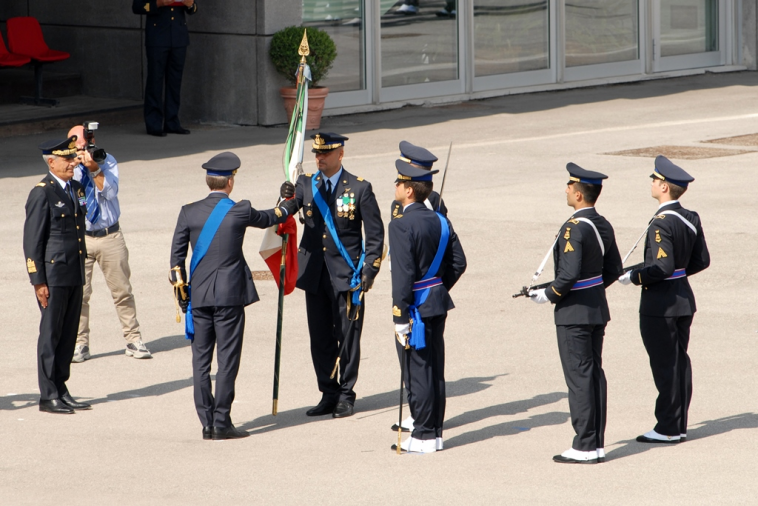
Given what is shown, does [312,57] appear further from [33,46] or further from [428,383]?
[428,383]

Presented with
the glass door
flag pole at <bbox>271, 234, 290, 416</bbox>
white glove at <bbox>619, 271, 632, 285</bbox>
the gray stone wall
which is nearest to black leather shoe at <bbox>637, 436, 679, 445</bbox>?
white glove at <bbox>619, 271, 632, 285</bbox>

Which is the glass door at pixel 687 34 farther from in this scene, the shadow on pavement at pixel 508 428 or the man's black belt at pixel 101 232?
the shadow on pavement at pixel 508 428

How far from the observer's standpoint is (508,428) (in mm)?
7812

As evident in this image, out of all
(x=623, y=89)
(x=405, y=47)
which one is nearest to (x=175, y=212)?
(x=405, y=47)

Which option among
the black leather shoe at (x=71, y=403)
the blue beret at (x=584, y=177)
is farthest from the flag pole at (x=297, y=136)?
the blue beret at (x=584, y=177)

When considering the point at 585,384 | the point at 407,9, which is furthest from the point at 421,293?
the point at 407,9

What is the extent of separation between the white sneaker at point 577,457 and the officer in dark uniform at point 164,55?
559 inches

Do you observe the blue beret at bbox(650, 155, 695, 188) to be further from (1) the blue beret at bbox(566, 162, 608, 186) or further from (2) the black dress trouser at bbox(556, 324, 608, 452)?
(2) the black dress trouser at bbox(556, 324, 608, 452)

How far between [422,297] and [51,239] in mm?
2597

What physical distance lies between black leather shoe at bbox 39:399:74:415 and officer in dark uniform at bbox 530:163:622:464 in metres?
3.18

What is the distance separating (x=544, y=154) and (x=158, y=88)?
20.6 feet

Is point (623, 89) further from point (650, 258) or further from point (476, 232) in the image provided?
point (650, 258)

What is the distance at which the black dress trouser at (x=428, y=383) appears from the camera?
24.1ft

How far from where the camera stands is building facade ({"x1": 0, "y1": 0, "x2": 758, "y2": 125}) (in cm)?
2114
